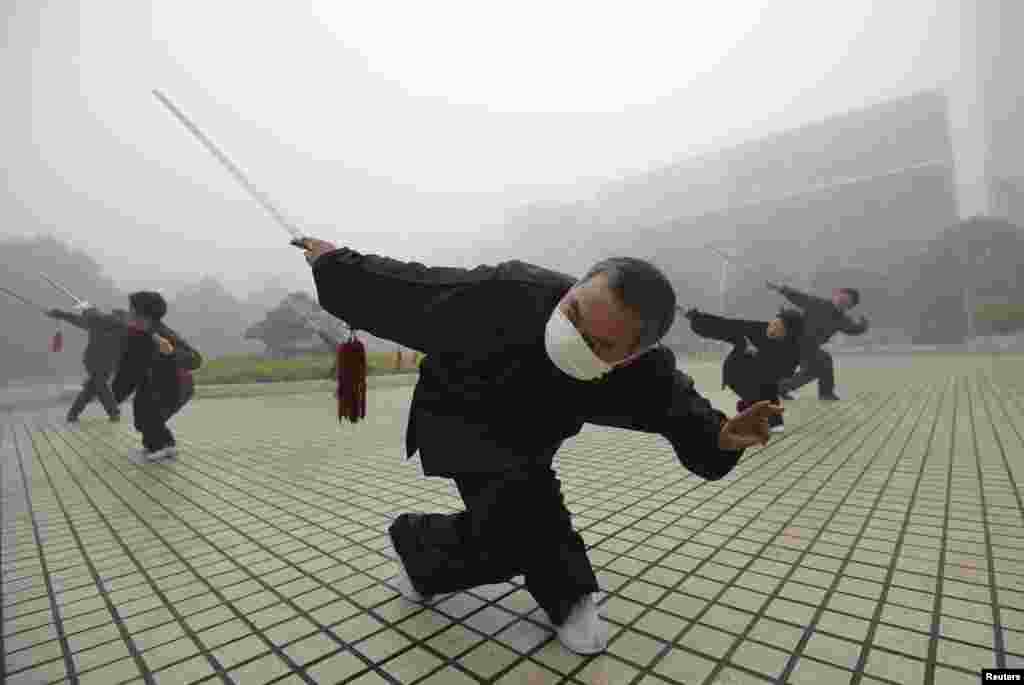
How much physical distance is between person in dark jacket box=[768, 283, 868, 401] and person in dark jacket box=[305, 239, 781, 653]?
5706 millimetres

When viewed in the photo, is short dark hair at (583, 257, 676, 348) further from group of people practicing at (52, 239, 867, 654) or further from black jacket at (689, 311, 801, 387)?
black jacket at (689, 311, 801, 387)

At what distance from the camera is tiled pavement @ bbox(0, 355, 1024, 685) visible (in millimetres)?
1702

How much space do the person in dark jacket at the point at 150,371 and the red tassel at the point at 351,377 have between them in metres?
3.49

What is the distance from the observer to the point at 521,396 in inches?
70.9

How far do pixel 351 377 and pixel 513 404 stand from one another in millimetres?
885

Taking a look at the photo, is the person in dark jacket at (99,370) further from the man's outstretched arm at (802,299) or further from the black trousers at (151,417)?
the man's outstretched arm at (802,299)

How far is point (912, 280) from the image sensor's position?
1054 inches

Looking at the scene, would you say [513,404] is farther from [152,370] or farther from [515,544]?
[152,370]

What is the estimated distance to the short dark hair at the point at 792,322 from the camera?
581 centimetres

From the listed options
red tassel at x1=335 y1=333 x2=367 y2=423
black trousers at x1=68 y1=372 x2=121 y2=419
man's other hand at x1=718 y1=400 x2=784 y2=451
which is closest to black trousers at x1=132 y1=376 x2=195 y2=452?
black trousers at x1=68 y1=372 x2=121 y2=419

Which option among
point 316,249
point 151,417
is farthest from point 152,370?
point 316,249

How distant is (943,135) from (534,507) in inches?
2039

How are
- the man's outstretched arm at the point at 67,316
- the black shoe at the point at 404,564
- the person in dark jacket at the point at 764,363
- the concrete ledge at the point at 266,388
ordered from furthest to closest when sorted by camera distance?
Result: the concrete ledge at the point at 266,388
the man's outstretched arm at the point at 67,316
the person in dark jacket at the point at 764,363
the black shoe at the point at 404,564

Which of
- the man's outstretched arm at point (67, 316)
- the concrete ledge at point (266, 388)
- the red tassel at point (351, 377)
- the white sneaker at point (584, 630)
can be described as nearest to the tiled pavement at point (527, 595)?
the white sneaker at point (584, 630)
